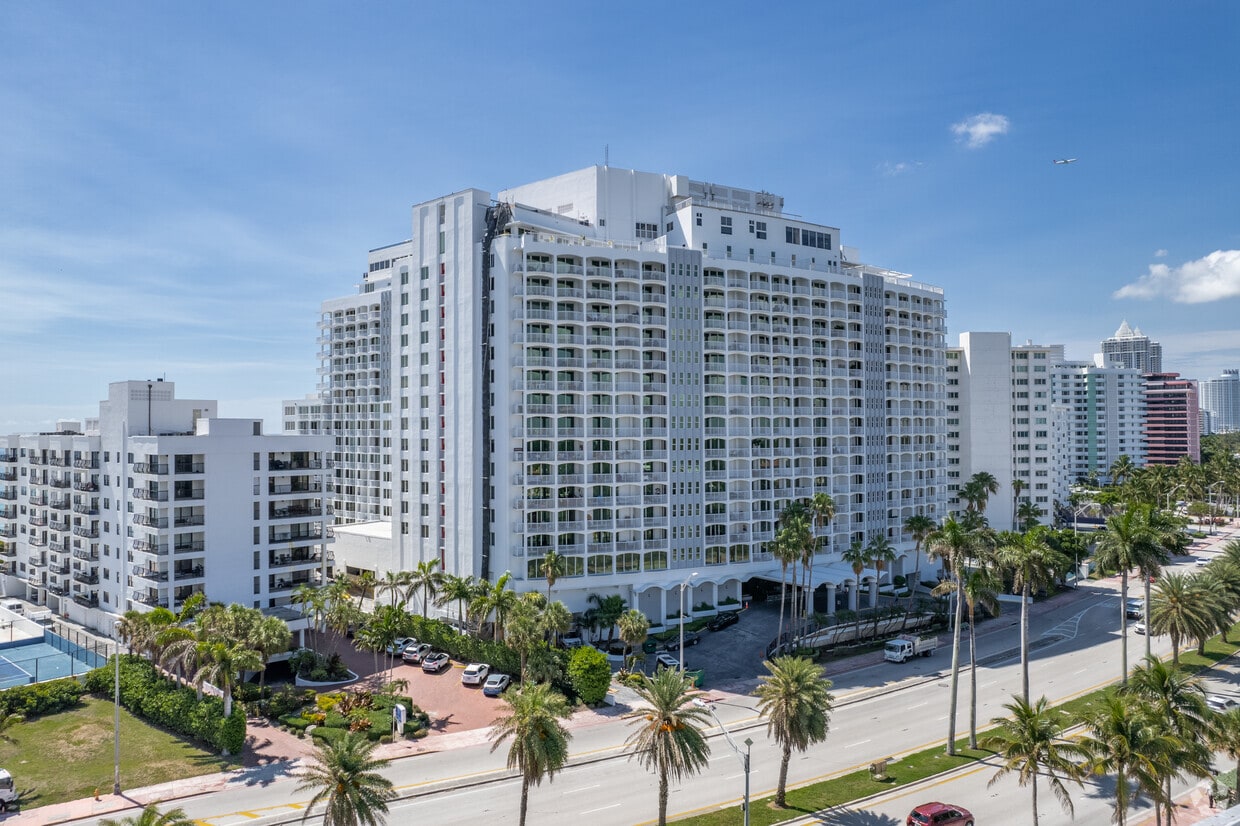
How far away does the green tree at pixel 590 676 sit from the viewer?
205 ft

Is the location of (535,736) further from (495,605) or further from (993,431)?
(993,431)

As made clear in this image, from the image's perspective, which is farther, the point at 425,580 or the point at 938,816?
the point at 425,580

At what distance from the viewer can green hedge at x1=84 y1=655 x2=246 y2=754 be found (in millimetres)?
52188

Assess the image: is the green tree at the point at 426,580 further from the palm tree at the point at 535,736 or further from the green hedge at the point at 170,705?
the palm tree at the point at 535,736

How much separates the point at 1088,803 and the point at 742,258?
225ft

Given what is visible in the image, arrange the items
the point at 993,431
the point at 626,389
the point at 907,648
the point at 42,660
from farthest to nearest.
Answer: the point at 993,431 < the point at 626,389 < the point at 907,648 < the point at 42,660

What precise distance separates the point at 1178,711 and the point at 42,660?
84.0m

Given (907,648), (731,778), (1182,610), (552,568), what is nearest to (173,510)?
(552,568)

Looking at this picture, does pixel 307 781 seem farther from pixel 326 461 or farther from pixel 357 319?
pixel 357 319

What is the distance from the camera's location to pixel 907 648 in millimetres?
75438

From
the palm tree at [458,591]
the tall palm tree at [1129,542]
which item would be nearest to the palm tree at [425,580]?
the palm tree at [458,591]

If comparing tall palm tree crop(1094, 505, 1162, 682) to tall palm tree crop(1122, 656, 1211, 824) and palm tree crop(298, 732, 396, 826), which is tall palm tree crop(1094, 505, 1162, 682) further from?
palm tree crop(298, 732, 396, 826)

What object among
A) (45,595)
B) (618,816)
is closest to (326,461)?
(45,595)

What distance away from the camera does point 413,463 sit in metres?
92.0
